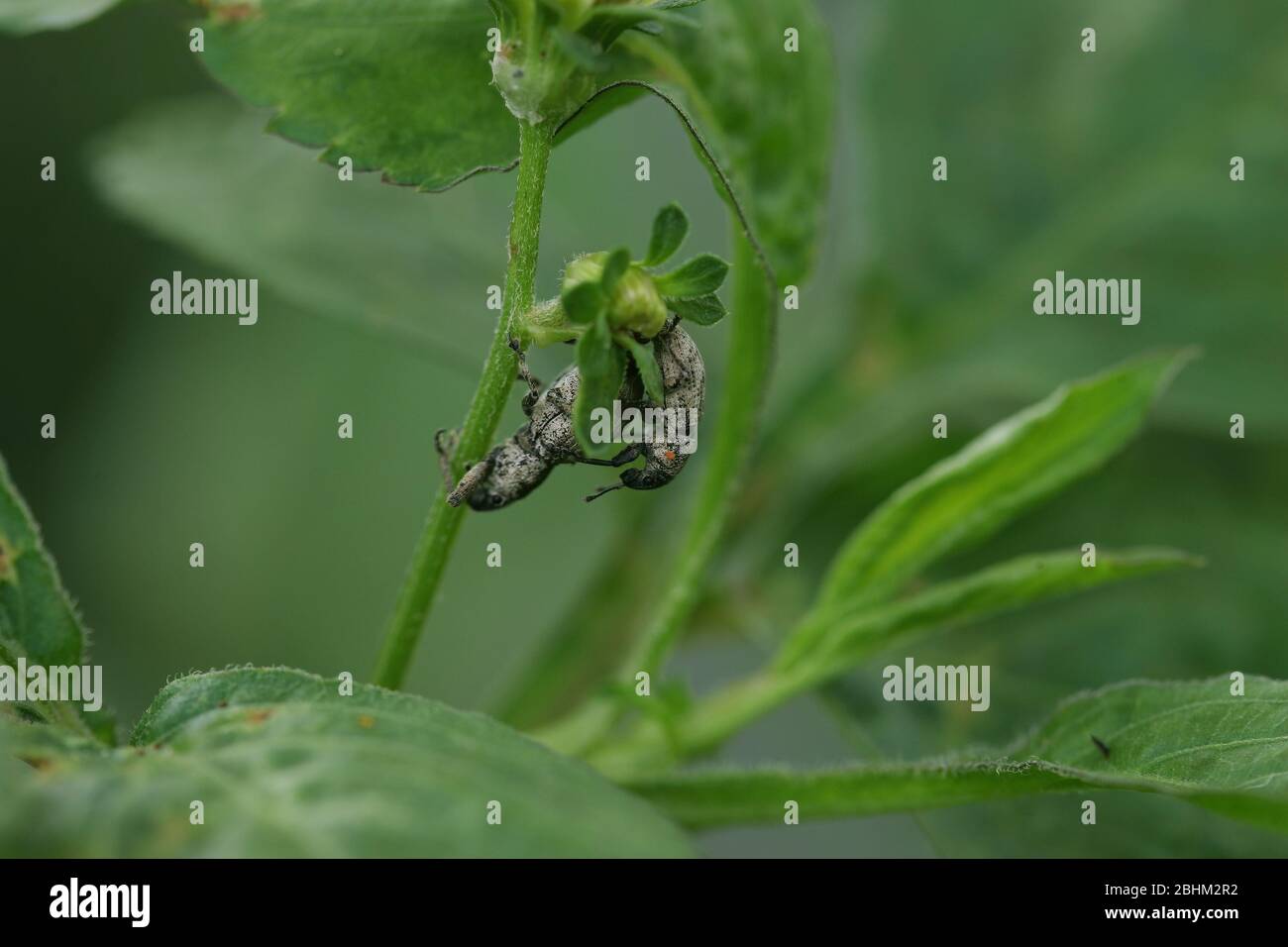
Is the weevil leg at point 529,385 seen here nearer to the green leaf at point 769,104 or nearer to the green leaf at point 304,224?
the green leaf at point 769,104

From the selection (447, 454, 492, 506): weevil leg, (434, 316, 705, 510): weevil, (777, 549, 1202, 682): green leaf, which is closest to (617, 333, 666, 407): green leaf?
(434, 316, 705, 510): weevil

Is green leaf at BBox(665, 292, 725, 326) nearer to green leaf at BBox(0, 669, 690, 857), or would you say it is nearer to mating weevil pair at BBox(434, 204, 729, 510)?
mating weevil pair at BBox(434, 204, 729, 510)

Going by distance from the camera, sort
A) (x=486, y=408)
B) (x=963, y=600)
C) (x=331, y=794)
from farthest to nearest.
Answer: (x=963, y=600)
(x=486, y=408)
(x=331, y=794)

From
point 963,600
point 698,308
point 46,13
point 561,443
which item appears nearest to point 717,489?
point 963,600

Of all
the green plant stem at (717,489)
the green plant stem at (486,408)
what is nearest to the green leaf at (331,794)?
the green plant stem at (486,408)

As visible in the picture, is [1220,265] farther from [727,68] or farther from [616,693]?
[616,693]

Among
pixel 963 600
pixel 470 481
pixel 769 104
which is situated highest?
pixel 769 104

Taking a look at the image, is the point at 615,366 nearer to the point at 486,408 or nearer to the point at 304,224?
the point at 486,408
